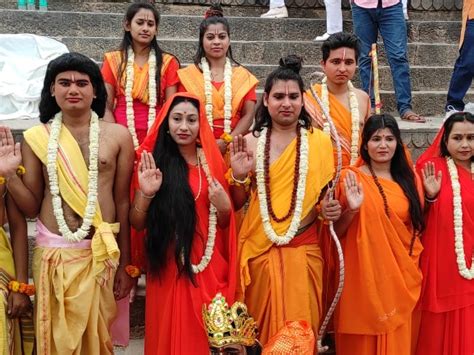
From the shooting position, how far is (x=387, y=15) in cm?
586

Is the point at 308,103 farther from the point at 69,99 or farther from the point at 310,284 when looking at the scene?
the point at 69,99

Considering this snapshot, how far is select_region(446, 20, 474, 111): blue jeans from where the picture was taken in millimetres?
5621

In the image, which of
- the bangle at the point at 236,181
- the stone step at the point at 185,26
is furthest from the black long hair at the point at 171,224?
the stone step at the point at 185,26

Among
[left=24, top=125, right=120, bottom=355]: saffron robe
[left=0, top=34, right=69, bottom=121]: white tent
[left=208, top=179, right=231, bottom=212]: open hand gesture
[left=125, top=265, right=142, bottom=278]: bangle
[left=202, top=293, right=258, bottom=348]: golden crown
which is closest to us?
[left=202, top=293, right=258, bottom=348]: golden crown

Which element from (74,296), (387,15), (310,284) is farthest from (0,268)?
(387,15)

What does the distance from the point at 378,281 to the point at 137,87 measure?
2.09 m

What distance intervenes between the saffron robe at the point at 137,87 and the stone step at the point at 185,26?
283 cm

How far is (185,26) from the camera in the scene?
288 inches

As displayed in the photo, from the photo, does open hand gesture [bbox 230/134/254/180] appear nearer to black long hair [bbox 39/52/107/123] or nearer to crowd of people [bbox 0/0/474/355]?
crowd of people [bbox 0/0/474/355]

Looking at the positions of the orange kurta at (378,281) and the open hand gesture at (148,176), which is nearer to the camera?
the open hand gesture at (148,176)

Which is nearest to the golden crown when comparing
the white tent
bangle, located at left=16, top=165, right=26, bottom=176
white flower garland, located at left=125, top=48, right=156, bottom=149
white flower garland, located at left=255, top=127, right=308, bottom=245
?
white flower garland, located at left=255, top=127, right=308, bottom=245

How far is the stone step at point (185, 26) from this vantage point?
6969 mm

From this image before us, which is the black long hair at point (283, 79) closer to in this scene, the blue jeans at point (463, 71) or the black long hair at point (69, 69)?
the black long hair at point (69, 69)

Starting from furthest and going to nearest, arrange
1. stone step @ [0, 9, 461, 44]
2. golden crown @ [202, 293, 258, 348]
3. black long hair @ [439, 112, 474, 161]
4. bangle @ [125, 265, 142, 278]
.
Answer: stone step @ [0, 9, 461, 44] → black long hair @ [439, 112, 474, 161] → bangle @ [125, 265, 142, 278] → golden crown @ [202, 293, 258, 348]
